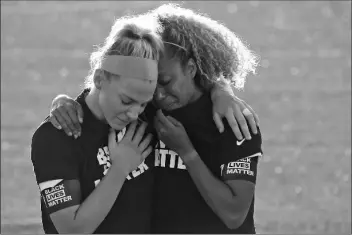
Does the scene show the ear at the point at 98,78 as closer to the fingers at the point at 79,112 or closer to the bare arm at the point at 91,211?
the fingers at the point at 79,112

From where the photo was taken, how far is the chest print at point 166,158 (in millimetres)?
2951

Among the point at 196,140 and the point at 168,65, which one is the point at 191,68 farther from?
the point at 196,140

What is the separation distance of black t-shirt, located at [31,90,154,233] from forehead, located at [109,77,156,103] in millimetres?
160

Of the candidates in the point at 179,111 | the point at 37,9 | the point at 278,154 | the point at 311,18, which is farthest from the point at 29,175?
the point at 179,111

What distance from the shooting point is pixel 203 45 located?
297 centimetres

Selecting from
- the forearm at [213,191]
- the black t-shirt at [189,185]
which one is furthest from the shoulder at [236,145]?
the forearm at [213,191]

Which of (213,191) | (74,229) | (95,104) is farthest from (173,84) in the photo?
(74,229)

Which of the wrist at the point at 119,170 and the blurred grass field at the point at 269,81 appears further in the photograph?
the blurred grass field at the point at 269,81

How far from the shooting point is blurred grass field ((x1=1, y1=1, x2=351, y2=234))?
407 inches

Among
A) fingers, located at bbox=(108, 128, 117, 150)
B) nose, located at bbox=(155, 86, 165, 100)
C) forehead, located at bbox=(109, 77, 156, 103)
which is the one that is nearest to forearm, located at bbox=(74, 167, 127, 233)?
fingers, located at bbox=(108, 128, 117, 150)

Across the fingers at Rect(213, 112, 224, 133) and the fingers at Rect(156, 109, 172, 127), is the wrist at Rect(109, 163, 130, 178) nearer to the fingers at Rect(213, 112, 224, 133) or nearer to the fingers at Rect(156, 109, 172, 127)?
Answer: the fingers at Rect(156, 109, 172, 127)

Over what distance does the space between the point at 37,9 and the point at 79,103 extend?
1149 cm

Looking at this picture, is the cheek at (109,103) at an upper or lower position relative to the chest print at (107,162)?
upper

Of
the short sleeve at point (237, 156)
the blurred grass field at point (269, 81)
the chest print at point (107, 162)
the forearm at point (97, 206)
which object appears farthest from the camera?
the blurred grass field at point (269, 81)
